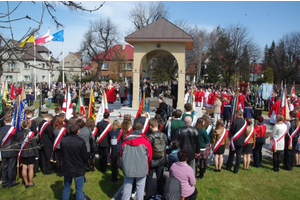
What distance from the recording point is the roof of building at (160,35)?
16.6 m

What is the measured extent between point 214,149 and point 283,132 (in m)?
2.22

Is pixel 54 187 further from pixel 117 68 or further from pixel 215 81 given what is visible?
pixel 117 68

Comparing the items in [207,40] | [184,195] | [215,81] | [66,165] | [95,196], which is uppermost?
[207,40]

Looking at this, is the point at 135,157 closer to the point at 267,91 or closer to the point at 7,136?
the point at 7,136

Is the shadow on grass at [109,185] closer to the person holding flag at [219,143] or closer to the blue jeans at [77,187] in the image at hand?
the blue jeans at [77,187]

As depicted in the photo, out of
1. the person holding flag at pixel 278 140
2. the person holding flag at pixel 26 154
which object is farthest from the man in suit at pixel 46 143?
the person holding flag at pixel 278 140

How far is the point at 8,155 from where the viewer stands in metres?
6.04

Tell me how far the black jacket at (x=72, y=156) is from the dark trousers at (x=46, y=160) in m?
2.24

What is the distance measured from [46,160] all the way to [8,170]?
1.01m

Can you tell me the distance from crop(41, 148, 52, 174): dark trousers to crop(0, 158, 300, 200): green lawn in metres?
0.19

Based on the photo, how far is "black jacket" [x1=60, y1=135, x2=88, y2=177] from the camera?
16.2 ft

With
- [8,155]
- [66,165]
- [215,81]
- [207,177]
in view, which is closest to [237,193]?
[207,177]

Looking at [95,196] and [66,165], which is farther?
[95,196]

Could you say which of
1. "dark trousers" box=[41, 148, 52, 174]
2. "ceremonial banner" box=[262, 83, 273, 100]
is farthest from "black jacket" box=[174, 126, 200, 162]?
"ceremonial banner" box=[262, 83, 273, 100]
